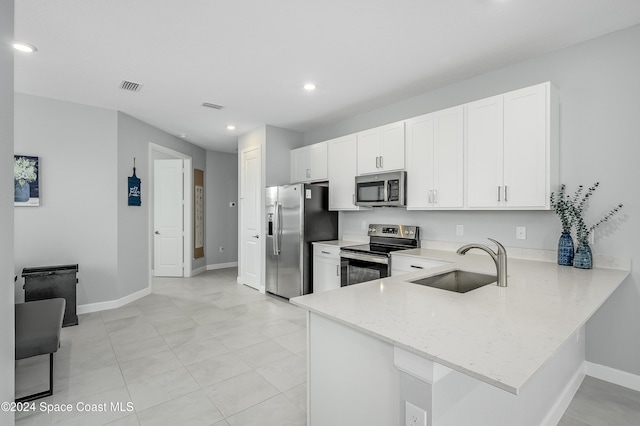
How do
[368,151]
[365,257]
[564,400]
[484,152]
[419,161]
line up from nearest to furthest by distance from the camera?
[564,400] → [484,152] → [419,161] → [365,257] → [368,151]

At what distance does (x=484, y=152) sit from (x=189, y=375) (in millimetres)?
3185

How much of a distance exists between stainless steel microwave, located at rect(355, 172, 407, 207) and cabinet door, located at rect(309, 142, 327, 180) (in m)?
0.75

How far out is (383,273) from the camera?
3.33m

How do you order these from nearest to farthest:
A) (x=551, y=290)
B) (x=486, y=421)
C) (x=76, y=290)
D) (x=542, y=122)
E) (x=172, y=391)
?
(x=486, y=421)
(x=551, y=290)
(x=172, y=391)
(x=542, y=122)
(x=76, y=290)

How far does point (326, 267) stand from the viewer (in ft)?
13.6

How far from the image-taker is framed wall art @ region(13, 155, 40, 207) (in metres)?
3.56

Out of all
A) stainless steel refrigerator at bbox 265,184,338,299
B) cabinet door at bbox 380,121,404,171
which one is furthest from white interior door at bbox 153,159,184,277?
cabinet door at bbox 380,121,404,171

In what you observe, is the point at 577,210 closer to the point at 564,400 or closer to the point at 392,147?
the point at 564,400

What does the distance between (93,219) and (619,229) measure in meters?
5.56

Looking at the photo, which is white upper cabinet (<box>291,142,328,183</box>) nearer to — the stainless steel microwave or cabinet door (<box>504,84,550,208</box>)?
the stainless steel microwave

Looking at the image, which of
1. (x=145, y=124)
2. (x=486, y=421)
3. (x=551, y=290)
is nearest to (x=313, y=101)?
(x=145, y=124)

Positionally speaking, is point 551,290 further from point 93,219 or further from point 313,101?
point 93,219

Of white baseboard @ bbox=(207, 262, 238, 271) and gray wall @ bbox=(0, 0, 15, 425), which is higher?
gray wall @ bbox=(0, 0, 15, 425)

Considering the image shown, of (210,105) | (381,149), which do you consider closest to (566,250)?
(381,149)
